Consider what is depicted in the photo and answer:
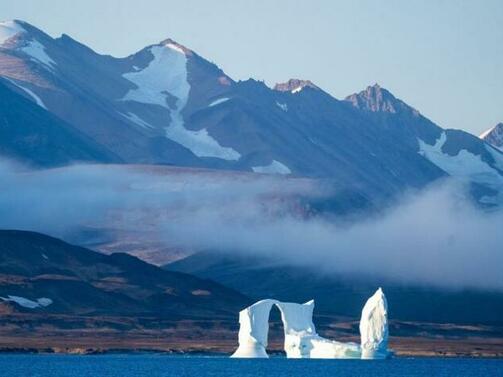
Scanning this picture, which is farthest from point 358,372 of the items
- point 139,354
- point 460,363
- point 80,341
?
point 80,341

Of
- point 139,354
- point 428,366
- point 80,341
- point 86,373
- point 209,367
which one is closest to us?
point 86,373

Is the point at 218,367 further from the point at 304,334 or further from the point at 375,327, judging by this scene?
the point at 375,327

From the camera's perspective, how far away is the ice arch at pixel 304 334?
141250 mm

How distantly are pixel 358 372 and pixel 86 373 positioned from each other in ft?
77.8

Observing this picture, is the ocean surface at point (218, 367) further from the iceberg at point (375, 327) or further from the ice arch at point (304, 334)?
the iceberg at point (375, 327)

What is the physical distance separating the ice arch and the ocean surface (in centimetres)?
131

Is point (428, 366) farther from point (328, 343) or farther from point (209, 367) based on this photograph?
point (209, 367)

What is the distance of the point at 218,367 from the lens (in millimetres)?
140125

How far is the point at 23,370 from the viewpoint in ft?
428

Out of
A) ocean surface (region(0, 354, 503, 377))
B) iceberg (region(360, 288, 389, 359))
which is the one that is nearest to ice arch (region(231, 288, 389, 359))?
iceberg (region(360, 288, 389, 359))

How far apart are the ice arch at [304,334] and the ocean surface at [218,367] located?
131cm

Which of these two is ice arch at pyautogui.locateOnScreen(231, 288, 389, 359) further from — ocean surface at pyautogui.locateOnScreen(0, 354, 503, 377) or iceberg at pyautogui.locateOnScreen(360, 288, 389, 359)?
ocean surface at pyautogui.locateOnScreen(0, 354, 503, 377)

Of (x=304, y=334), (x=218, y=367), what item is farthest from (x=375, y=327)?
(x=218, y=367)

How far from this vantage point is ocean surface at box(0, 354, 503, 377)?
131m
